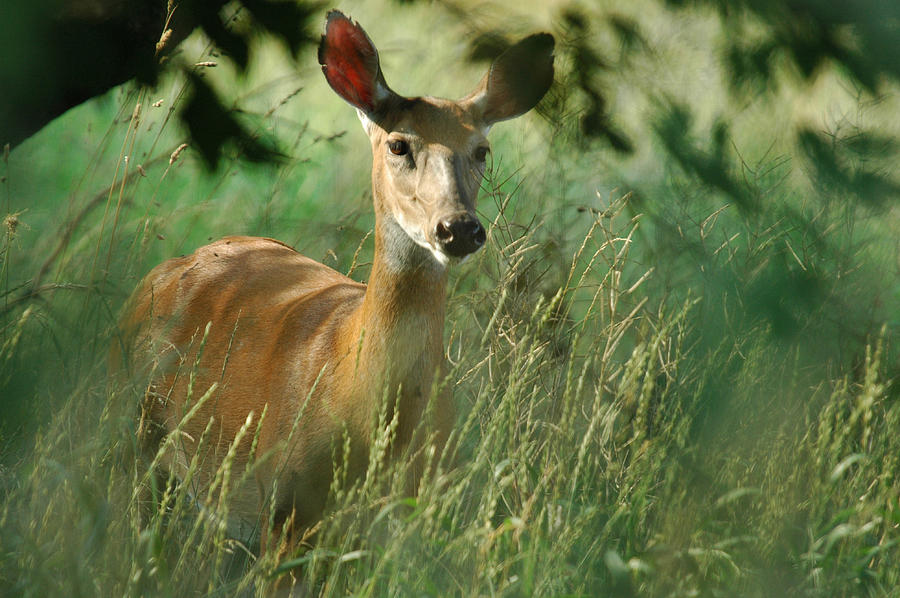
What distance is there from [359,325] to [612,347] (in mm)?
880

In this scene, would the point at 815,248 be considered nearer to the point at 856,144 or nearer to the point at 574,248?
the point at 856,144

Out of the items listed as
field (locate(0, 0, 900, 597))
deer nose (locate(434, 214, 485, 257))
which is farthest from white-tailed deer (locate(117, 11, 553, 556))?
field (locate(0, 0, 900, 597))

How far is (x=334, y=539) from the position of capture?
3.04 meters

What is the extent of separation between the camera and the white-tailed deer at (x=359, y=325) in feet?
9.71

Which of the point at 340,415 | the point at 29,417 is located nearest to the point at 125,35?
the point at 29,417

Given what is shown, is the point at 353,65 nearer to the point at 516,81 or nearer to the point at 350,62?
the point at 350,62

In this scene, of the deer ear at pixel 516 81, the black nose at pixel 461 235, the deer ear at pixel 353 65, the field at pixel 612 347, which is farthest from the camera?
the deer ear at pixel 353 65

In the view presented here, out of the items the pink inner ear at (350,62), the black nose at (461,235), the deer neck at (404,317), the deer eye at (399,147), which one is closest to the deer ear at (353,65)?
the pink inner ear at (350,62)

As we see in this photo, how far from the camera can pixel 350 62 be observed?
3324 mm

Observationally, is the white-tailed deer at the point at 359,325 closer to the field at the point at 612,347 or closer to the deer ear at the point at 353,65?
the deer ear at the point at 353,65

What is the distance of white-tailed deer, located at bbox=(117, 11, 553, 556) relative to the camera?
2961 millimetres

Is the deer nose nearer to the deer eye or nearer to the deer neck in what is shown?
the deer neck

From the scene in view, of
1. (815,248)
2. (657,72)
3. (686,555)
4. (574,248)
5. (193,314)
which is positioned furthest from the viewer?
(574,248)

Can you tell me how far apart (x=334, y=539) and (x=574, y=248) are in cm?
186
